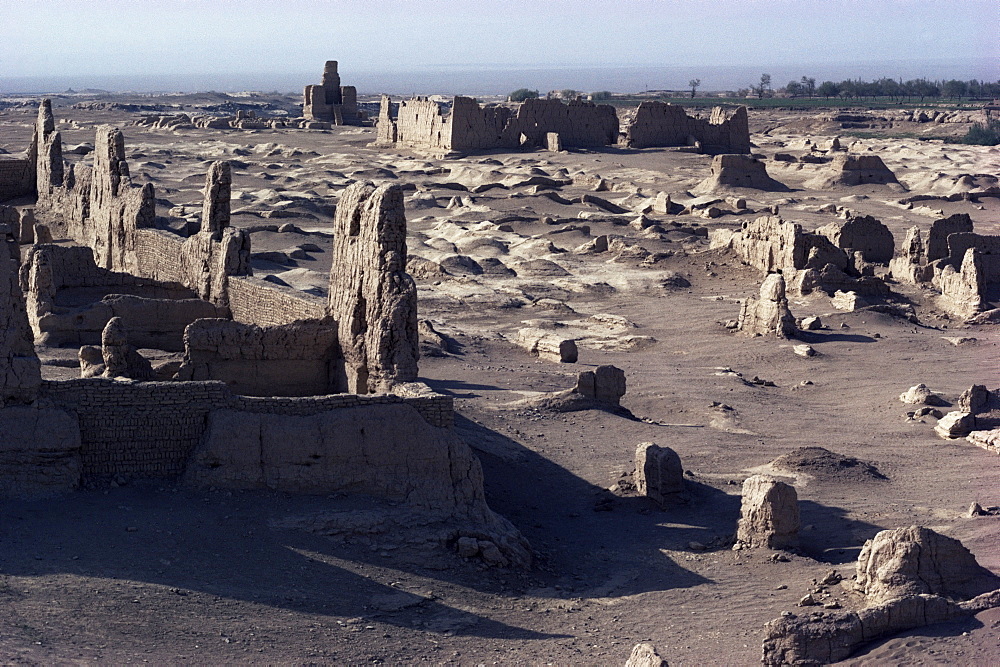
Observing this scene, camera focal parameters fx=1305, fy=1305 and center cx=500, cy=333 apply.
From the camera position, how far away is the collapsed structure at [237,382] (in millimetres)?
10812

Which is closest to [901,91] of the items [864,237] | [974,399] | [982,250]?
[864,237]

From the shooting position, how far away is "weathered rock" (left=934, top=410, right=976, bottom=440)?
15.9 metres

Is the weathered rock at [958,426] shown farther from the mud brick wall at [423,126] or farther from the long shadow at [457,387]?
the mud brick wall at [423,126]

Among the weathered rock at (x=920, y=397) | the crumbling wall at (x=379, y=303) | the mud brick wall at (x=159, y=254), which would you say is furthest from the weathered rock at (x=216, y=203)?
the weathered rock at (x=920, y=397)

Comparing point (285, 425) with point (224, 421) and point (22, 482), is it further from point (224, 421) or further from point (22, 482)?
point (22, 482)

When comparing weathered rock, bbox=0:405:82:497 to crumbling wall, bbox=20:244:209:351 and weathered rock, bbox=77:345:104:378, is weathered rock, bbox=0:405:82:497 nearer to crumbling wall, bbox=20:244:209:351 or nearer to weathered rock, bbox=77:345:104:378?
weathered rock, bbox=77:345:104:378

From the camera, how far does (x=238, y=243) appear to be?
55.6 feet

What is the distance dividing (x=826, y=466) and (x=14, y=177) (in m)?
21.2

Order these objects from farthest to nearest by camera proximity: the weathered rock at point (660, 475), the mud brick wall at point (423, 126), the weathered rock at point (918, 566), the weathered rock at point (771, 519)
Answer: the mud brick wall at point (423, 126) → the weathered rock at point (660, 475) → the weathered rock at point (771, 519) → the weathered rock at point (918, 566)

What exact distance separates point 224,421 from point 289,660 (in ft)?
9.51

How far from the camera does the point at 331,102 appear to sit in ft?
234

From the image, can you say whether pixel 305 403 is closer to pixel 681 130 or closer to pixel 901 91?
pixel 681 130

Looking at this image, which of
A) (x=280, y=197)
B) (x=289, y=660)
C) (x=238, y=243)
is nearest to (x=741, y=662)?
(x=289, y=660)

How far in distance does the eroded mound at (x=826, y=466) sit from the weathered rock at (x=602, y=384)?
2.41m
